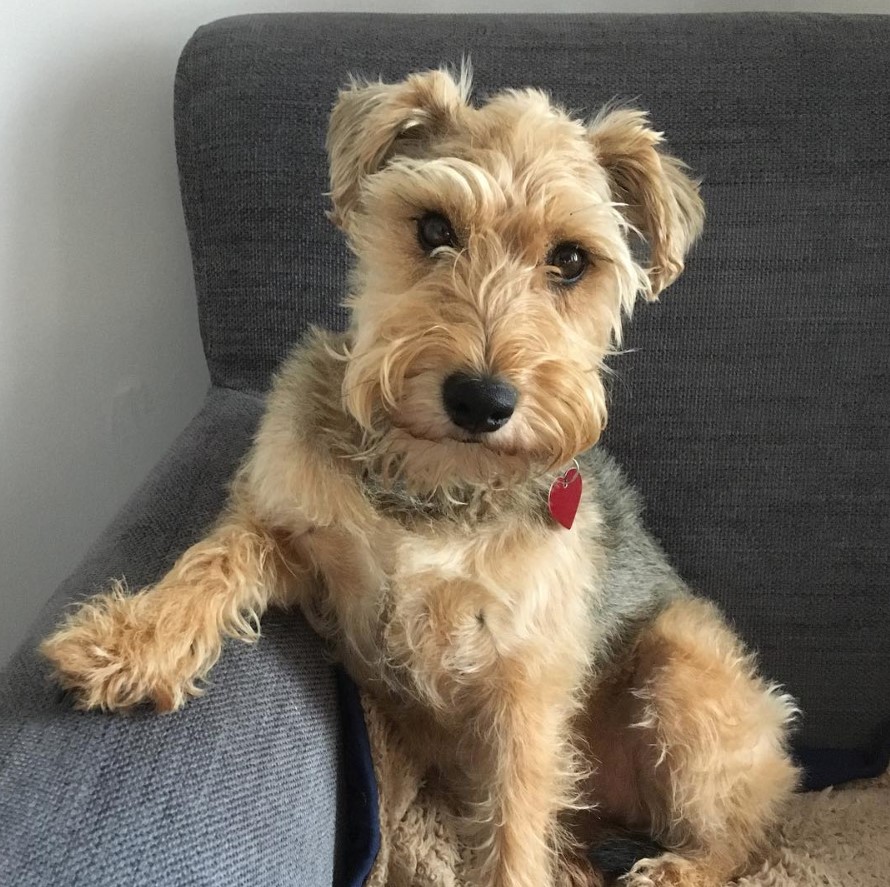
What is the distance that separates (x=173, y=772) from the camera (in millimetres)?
1146

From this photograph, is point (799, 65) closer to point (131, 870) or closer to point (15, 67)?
point (15, 67)

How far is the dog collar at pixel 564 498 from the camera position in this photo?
1.53 meters

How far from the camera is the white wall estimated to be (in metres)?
2.11

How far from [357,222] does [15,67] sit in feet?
3.73

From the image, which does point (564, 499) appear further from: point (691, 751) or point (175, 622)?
point (175, 622)

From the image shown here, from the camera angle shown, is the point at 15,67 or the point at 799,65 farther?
the point at 15,67

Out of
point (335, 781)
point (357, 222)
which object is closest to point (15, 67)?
point (357, 222)

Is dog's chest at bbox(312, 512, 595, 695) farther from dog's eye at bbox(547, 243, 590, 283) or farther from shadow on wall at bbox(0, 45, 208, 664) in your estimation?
shadow on wall at bbox(0, 45, 208, 664)

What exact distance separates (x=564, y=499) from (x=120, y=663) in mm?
769

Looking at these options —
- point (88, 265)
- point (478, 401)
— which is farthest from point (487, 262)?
point (88, 265)

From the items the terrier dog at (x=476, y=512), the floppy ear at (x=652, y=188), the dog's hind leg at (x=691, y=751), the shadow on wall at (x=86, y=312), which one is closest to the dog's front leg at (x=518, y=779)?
the terrier dog at (x=476, y=512)

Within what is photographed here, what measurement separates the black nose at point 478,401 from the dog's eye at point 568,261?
34 centimetres

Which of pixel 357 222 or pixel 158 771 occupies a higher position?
pixel 357 222

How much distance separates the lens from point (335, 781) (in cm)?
147
